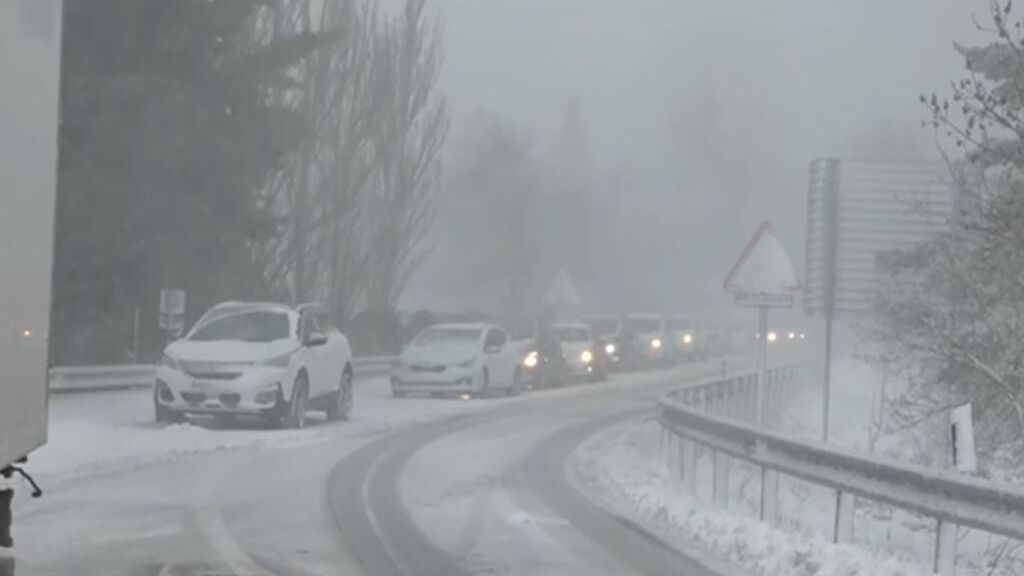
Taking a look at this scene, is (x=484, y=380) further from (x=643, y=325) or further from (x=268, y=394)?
(x=643, y=325)

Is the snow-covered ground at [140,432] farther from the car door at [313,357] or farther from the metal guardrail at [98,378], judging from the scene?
the car door at [313,357]

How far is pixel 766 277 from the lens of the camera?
17469 millimetres

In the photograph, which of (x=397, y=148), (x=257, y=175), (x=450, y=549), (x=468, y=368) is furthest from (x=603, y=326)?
(x=450, y=549)

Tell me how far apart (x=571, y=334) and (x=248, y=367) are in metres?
25.4

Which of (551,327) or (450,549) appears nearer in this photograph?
(450,549)

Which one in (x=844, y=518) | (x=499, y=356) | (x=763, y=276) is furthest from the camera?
(x=499, y=356)

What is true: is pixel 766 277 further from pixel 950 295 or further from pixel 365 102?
pixel 365 102

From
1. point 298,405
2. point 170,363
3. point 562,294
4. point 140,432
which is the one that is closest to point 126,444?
point 140,432

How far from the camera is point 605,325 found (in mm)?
58250

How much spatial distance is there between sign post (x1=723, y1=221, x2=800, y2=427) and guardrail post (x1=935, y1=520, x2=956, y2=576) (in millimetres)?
6798

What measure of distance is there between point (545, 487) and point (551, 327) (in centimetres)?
3140

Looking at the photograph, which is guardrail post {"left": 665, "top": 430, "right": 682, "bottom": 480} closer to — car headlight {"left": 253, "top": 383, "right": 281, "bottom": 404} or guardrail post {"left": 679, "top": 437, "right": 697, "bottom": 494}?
guardrail post {"left": 679, "top": 437, "right": 697, "bottom": 494}

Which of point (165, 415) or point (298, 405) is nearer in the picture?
point (165, 415)

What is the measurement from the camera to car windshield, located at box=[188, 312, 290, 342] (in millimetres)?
23438
